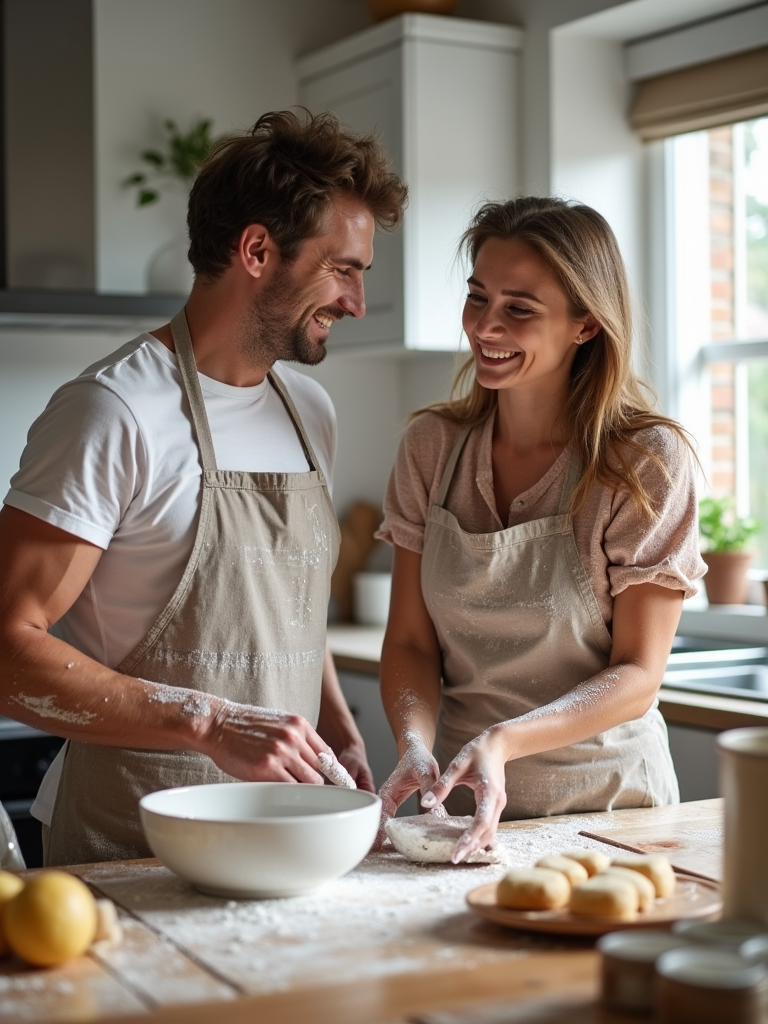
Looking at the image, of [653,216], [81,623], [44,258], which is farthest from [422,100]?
[81,623]

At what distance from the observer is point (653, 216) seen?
10.7 ft

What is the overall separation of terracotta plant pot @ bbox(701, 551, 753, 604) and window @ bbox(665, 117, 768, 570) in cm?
14

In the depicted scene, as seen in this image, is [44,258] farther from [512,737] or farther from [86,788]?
[512,737]

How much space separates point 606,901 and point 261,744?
1.37ft

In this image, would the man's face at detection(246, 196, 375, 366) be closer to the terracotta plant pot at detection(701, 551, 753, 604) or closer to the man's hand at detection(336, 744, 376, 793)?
the man's hand at detection(336, 744, 376, 793)

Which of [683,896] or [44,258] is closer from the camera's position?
[683,896]

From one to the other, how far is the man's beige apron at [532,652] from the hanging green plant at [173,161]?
76.4 inches

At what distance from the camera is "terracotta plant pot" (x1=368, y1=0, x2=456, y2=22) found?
3.26m

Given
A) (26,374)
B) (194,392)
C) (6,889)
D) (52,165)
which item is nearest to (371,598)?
(26,374)

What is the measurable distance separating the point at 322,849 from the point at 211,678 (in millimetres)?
486

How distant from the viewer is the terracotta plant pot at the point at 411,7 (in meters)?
3.26

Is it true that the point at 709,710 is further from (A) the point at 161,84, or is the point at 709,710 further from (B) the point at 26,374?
(A) the point at 161,84

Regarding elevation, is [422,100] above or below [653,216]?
above

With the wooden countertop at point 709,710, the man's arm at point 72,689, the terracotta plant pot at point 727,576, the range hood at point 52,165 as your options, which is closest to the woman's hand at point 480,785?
the man's arm at point 72,689
